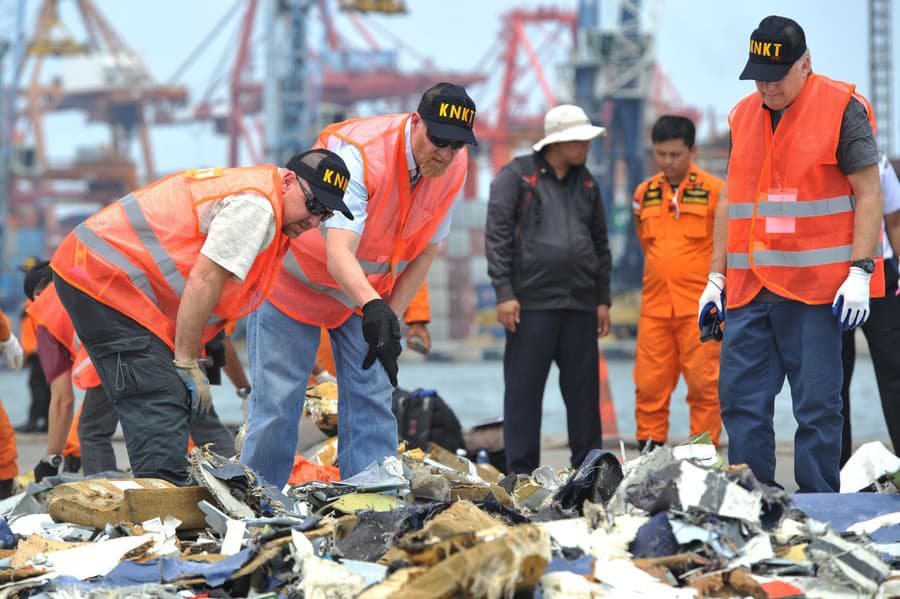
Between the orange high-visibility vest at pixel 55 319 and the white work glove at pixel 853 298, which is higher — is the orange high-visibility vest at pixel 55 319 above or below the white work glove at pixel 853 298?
below

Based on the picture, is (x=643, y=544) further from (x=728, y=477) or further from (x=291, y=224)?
(x=291, y=224)

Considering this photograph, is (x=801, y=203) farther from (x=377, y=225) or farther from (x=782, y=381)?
(x=377, y=225)

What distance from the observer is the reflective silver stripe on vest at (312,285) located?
428cm

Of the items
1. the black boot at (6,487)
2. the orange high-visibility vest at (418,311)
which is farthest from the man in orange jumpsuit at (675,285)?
the black boot at (6,487)

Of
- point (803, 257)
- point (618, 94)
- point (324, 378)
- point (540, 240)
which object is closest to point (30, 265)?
point (324, 378)

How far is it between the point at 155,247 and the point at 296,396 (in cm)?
78

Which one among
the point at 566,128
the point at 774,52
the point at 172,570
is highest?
the point at 774,52

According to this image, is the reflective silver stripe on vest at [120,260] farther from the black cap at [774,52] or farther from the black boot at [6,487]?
the black cap at [774,52]

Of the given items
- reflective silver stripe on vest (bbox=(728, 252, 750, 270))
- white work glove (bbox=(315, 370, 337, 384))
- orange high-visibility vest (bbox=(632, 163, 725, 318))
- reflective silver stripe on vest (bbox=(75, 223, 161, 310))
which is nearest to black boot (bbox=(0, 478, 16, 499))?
white work glove (bbox=(315, 370, 337, 384))

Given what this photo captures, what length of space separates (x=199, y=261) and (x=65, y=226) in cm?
8704

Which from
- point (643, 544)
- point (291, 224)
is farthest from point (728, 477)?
point (291, 224)

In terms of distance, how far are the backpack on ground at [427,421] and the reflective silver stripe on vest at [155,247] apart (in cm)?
240

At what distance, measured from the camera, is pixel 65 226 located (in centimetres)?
8638

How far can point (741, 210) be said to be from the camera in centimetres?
418
